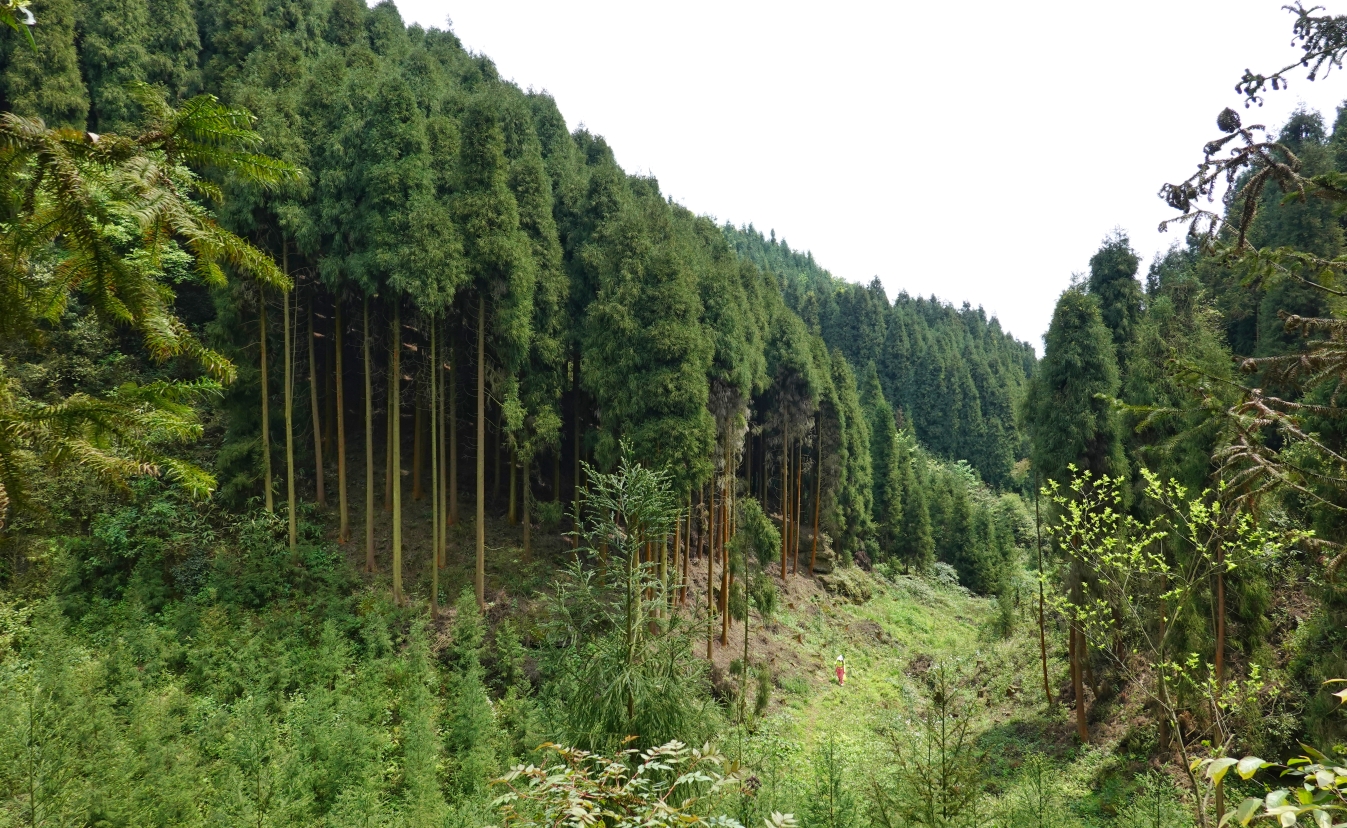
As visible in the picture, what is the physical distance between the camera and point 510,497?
779 inches

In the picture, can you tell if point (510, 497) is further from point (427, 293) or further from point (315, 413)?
point (427, 293)

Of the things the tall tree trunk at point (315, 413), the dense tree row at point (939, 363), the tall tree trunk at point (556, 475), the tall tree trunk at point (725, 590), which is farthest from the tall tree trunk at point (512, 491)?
the dense tree row at point (939, 363)

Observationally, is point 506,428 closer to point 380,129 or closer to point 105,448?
point 380,129

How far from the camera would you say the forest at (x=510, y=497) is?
3246 millimetres

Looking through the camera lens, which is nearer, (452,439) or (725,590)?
(452,439)

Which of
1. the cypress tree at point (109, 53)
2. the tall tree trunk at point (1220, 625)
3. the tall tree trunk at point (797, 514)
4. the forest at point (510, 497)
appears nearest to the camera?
the forest at point (510, 497)

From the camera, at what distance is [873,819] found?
672cm

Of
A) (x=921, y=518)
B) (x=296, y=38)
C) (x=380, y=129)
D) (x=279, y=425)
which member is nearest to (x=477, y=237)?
(x=380, y=129)

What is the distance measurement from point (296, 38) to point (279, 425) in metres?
18.8

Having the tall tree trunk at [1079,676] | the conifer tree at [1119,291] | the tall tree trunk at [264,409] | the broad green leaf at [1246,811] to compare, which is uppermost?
the conifer tree at [1119,291]

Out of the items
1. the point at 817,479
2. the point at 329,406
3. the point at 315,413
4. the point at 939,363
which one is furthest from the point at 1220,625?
the point at 939,363

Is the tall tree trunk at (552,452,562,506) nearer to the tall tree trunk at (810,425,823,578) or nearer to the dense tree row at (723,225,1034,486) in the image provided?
the tall tree trunk at (810,425,823,578)

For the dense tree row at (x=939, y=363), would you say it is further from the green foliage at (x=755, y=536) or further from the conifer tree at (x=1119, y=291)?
the green foliage at (x=755, y=536)

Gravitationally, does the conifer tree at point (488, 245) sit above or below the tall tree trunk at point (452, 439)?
above
